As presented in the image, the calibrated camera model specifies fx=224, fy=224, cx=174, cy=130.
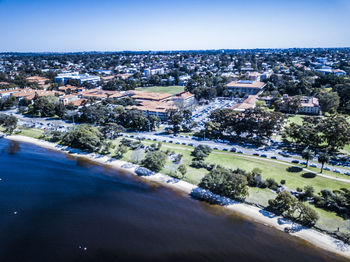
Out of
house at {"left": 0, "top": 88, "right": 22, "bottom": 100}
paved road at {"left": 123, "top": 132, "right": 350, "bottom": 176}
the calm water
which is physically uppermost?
house at {"left": 0, "top": 88, "right": 22, "bottom": 100}

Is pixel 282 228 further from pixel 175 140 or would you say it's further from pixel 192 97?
pixel 192 97

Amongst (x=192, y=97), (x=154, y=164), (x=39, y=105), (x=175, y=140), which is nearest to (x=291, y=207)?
(x=154, y=164)

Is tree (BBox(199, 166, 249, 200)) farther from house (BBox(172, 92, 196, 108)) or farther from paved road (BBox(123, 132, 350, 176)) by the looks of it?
house (BBox(172, 92, 196, 108))

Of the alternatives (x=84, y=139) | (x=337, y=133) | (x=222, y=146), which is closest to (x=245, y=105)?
(x=222, y=146)

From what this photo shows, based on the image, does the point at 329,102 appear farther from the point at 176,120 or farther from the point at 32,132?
the point at 32,132

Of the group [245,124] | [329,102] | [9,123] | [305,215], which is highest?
[329,102]

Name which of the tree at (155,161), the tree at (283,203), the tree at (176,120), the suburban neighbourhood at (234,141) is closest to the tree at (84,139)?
the suburban neighbourhood at (234,141)

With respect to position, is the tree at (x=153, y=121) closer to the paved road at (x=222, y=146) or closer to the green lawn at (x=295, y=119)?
the paved road at (x=222, y=146)

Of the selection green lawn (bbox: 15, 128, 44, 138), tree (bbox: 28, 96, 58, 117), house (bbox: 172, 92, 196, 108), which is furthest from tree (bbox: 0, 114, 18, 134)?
house (bbox: 172, 92, 196, 108)
